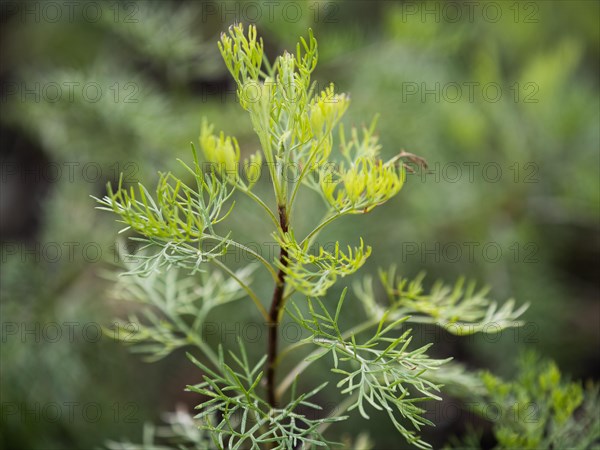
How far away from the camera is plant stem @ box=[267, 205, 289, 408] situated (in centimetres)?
43

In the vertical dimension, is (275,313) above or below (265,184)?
above

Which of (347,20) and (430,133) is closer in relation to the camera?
(430,133)

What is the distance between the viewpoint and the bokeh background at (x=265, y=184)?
1.06m

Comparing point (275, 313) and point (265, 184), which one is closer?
point (275, 313)

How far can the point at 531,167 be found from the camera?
138cm

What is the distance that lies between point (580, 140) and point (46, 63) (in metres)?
1.25

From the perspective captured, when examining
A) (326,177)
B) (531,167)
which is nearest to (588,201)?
(531,167)

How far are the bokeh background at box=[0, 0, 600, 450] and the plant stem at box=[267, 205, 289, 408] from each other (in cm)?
63

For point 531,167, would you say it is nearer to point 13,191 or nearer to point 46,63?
point 46,63

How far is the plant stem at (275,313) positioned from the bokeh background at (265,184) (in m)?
0.63

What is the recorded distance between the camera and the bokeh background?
106 centimetres

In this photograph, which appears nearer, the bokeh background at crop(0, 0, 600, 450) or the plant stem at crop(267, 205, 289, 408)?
the plant stem at crop(267, 205, 289, 408)

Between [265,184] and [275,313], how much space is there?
0.90 metres

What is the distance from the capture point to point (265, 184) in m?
1.35
